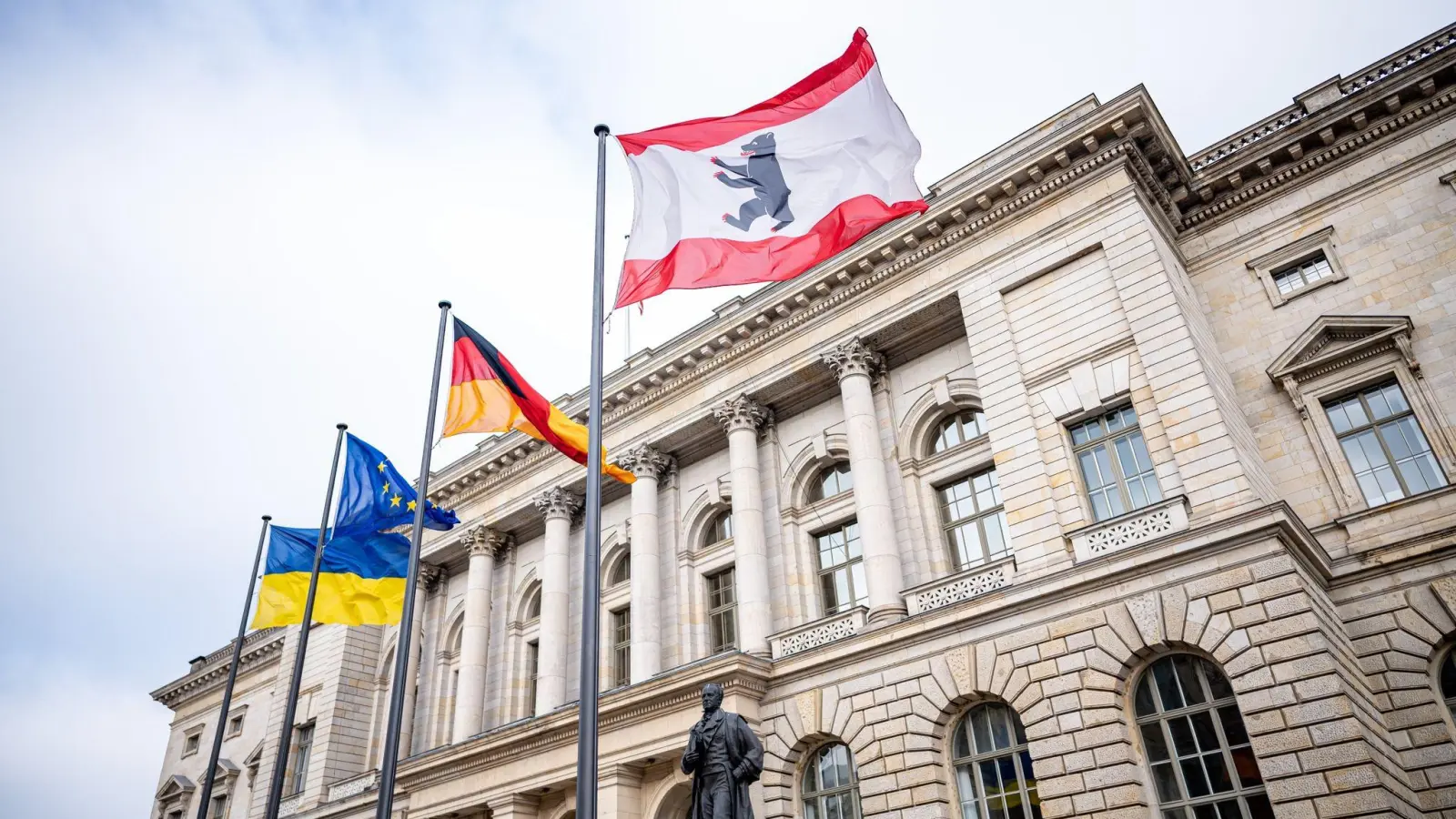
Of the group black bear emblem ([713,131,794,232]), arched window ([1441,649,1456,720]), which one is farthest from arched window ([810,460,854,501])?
arched window ([1441,649,1456,720])

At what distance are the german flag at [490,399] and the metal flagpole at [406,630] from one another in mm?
574

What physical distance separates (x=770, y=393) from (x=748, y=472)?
95.7 inches

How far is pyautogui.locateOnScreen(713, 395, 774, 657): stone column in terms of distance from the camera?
82.5 ft

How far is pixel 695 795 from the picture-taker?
13141 millimetres

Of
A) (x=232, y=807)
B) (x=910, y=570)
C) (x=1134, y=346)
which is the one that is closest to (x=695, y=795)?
(x=910, y=570)

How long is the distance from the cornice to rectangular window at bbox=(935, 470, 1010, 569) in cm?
3286

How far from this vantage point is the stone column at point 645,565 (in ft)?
89.8

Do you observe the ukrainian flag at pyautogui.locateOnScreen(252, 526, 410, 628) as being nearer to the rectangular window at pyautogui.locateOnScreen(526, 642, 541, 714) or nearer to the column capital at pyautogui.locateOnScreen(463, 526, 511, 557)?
the rectangular window at pyautogui.locateOnScreen(526, 642, 541, 714)

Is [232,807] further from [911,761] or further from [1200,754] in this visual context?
[1200,754]

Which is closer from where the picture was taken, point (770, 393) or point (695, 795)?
point (695, 795)

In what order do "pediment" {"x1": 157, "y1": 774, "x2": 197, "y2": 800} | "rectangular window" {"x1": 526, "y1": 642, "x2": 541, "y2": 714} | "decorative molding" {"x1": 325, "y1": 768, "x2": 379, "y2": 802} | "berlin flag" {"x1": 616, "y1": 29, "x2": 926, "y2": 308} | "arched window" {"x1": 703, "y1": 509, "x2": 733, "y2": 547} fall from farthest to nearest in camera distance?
"pediment" {"x1": 157, "y1": 774, "x2": 197, "y2": 800} → "decorative molding" {"x1": 325, "y1": 768, "x2": 379, "y2": 802} → "rectangular window" {"x1": 526, "y1": 642, "x2": 541, "y2": 714} → "arched window" {"x1": 703, "y1": 509, "x2": 733, "y2": 547} → "berlin flag" {"x1": 616, "y1": 29, "x2": 926, "y2": 308}

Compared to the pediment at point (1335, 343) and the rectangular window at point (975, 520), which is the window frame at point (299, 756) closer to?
the rectangular window at point (975, 520)

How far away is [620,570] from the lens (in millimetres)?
32219

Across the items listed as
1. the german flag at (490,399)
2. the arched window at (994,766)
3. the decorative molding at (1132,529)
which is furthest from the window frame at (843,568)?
the german flag at (490,399)
